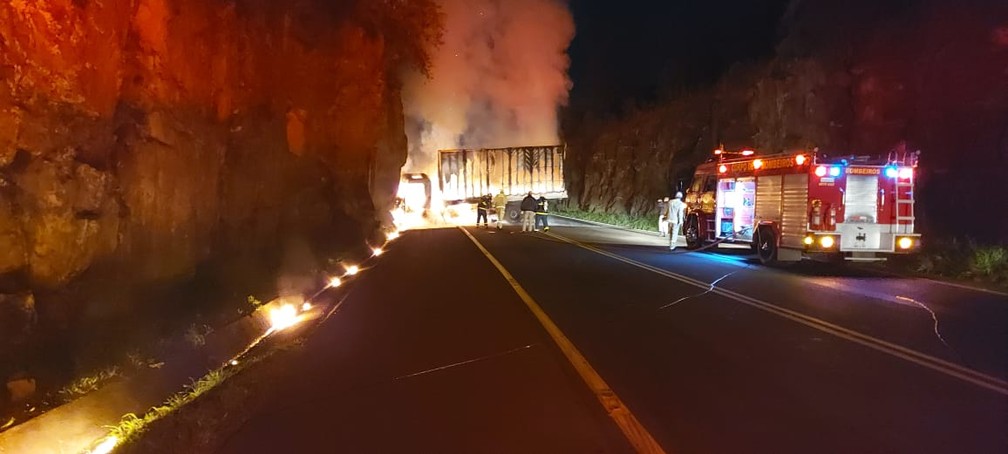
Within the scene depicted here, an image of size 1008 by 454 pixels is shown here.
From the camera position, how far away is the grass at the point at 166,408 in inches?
227

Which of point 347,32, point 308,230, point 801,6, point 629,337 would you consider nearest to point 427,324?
point 629,337

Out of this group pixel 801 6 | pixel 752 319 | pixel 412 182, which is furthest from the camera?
pixel 412 182

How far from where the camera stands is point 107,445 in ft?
18.3

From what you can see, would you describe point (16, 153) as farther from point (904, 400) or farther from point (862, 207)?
point (862, 207)

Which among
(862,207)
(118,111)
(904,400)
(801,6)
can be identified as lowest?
(904,400)

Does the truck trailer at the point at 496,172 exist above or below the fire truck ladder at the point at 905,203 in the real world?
above

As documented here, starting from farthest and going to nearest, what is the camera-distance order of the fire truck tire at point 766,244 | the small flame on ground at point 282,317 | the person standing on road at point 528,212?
the person standing on road at point 528,212
the fire truck tire at point 766,244
the small flame on ground at point 282,317

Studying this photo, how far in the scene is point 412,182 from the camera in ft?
149

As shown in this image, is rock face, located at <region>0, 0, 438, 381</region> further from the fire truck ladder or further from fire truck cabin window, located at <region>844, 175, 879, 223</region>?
the fire truck ladder

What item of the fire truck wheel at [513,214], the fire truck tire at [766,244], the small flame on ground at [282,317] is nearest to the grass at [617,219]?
the fire truck wheel at [513,214]

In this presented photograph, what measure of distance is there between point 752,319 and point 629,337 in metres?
2.19

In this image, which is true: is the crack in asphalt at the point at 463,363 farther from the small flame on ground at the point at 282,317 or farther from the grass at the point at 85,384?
the small flame on ground at the point at 282,317

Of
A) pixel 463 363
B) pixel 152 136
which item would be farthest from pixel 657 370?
pixel 152 136

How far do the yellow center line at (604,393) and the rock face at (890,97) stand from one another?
14457mm
